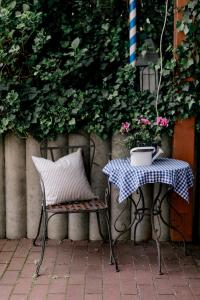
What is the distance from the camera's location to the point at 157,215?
14.8 feet

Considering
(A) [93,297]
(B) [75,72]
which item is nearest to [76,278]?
(A) [93,297]

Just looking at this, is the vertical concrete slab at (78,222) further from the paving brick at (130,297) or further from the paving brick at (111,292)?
the paving brick at (130,297)

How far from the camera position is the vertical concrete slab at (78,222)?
4523 mm

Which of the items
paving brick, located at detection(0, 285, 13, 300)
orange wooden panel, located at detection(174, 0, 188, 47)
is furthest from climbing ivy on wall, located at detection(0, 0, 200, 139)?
paving brick, located at detection(0, 285, 13, 300)

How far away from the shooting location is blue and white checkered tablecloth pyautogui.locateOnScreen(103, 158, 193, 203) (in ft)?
12.5

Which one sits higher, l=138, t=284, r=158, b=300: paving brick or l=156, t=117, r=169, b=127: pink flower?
l=156, t=117, r=169, b=127: pink flower

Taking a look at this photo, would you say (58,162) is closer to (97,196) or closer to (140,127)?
(97,196)

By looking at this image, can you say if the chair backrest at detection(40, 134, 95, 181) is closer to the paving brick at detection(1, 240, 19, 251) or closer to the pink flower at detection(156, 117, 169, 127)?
the pink flower at detection(156, 117, 169, 127)

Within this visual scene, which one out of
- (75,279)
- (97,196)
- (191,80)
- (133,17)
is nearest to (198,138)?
(191,80)

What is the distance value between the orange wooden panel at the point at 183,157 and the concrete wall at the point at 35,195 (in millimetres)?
131

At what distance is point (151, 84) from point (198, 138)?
0.81 meters

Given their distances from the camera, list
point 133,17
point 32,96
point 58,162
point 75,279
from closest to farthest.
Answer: point 75,279, point 58,162, point 32,96, point 133,17

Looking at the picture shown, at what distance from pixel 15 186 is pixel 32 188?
177 mm

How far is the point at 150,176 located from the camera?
150 inches
